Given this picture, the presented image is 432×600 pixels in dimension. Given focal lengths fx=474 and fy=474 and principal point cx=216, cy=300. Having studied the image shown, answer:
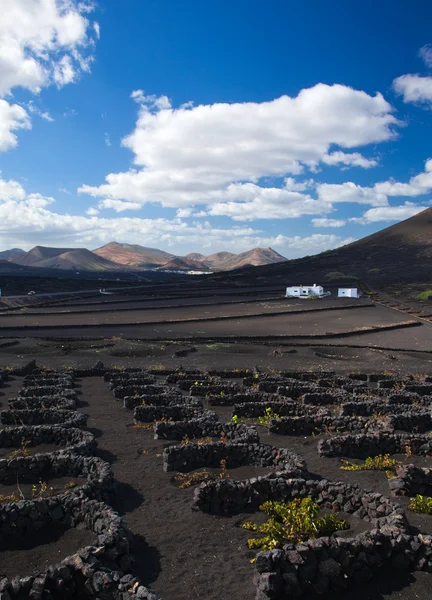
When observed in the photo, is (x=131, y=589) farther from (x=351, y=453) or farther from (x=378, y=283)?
(x=378, y=283)

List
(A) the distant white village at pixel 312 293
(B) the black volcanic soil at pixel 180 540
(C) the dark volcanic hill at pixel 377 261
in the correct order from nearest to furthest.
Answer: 1. (B) the black volcanic soil at pixel 180 540
2. (A) the distant white village at pixel 312 293
3. (C) the dark volcanic hill at pixel 377 261

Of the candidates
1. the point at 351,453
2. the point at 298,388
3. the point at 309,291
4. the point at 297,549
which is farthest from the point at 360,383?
the point at 309,291

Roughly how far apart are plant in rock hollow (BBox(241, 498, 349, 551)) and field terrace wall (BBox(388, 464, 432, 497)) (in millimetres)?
2482

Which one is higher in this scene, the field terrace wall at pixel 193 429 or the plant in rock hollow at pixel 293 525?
the plant in rock hollow at pixel 293 525

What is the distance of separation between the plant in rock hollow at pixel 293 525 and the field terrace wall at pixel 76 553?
246 centimetres

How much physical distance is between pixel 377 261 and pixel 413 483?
130 meters

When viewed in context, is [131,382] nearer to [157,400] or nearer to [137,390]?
[137,390]

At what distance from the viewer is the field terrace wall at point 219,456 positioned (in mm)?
12602

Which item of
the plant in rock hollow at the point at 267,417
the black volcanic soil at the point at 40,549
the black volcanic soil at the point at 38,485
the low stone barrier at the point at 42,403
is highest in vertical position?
the black volcanic soil at the point at 40,549

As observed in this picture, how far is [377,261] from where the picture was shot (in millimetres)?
133500

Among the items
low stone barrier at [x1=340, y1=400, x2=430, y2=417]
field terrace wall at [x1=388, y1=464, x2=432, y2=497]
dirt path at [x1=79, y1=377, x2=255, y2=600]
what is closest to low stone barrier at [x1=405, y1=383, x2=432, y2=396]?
low stone barrier at [x1=340, y1=400, x2=430, y2=417]

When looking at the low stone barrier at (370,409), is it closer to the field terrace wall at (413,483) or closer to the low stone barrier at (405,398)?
the low stone barrier at (405,398)

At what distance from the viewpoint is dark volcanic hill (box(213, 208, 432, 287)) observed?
11631 centimetres

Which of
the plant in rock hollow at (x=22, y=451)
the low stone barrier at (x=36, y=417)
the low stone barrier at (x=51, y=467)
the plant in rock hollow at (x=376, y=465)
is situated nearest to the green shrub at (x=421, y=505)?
the plant in rock hollow at (x=376, y=465)
